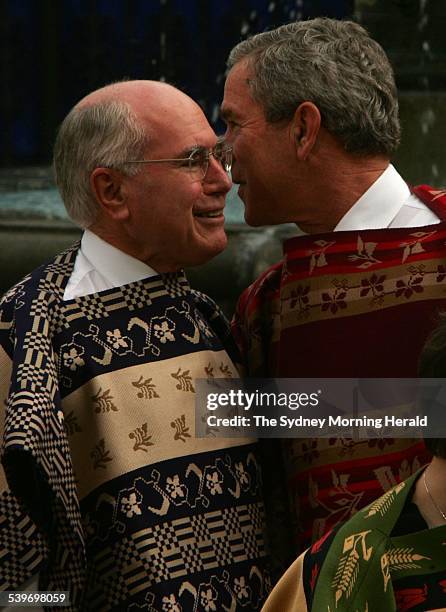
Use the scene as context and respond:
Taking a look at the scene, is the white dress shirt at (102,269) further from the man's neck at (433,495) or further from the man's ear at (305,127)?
the man's neck at (433,495)

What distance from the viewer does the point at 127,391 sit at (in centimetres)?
307

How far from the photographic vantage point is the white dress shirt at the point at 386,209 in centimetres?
336

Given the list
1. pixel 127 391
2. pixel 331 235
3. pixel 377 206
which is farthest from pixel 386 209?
pixel 127 391

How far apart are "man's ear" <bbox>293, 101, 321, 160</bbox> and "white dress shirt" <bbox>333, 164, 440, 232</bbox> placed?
167 mm

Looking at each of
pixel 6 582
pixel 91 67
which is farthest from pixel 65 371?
pixel 91 67

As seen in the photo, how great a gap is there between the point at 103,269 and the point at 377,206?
2.08 feet

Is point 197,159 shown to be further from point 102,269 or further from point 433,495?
point 433,495

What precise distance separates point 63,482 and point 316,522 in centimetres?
61

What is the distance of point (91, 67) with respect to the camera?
7.23 m

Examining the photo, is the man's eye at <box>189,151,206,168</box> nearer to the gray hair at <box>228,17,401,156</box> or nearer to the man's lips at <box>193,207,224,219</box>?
the man's lips at <box>193,207,224,219</box>

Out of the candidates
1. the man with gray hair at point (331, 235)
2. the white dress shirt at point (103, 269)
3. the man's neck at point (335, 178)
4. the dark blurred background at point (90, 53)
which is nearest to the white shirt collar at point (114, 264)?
the white dress shirt at point (103, 269)

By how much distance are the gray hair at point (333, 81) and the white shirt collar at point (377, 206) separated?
90mm

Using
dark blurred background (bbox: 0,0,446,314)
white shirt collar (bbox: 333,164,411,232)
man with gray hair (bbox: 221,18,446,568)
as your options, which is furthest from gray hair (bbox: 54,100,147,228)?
dark blurred background (bbox: 0,0,446,314)

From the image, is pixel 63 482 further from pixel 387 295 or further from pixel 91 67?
pixel 91 67
